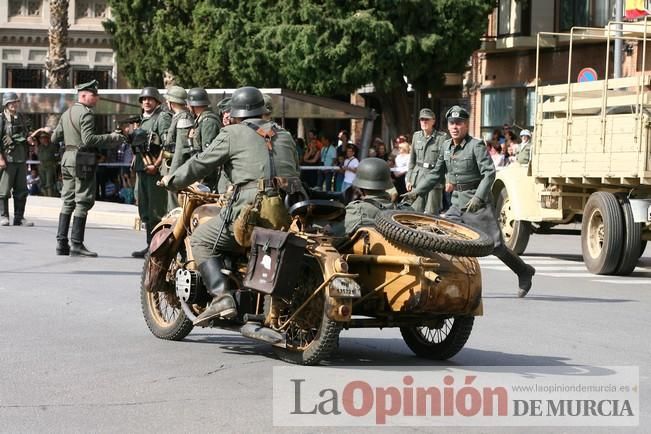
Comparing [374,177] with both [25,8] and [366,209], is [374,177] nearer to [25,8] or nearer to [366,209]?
[366,209]

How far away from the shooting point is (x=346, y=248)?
879 centimetres

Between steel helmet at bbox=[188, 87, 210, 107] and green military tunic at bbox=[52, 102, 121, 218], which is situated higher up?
steel helmet at bbox=[188, 87, 210, 107]

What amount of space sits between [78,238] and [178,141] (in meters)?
2.82

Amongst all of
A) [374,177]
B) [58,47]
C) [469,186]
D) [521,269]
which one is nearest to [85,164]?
[469,186]

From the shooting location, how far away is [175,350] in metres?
9.21

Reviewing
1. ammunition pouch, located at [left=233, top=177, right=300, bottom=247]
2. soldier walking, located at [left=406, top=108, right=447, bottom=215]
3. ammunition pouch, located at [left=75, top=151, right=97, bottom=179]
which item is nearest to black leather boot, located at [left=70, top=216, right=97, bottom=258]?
ammunition pouch, located at [left=75, top=151, right=97, bottom=179]

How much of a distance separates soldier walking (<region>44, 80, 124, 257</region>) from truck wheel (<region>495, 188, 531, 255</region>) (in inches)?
232

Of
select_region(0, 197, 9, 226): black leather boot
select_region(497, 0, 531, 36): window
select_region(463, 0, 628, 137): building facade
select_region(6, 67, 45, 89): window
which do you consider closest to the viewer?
select_region(0, 197, 9, 226): black leather boot

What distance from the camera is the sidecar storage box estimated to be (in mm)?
8328

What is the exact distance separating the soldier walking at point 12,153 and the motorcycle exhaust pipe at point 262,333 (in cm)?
1263

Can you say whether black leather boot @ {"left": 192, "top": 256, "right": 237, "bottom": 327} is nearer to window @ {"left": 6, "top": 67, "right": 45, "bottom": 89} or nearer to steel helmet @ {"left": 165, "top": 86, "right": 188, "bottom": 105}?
steel helmet @ {"left": 165, "top": 86, "right": 188, "bottom": 105}

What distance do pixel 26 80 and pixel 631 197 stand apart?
3639 centimetres

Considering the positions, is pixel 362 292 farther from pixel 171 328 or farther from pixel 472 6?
pixel 472 6

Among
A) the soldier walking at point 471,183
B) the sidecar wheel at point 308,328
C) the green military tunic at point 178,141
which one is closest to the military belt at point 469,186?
the soldier walking at point 471,183
